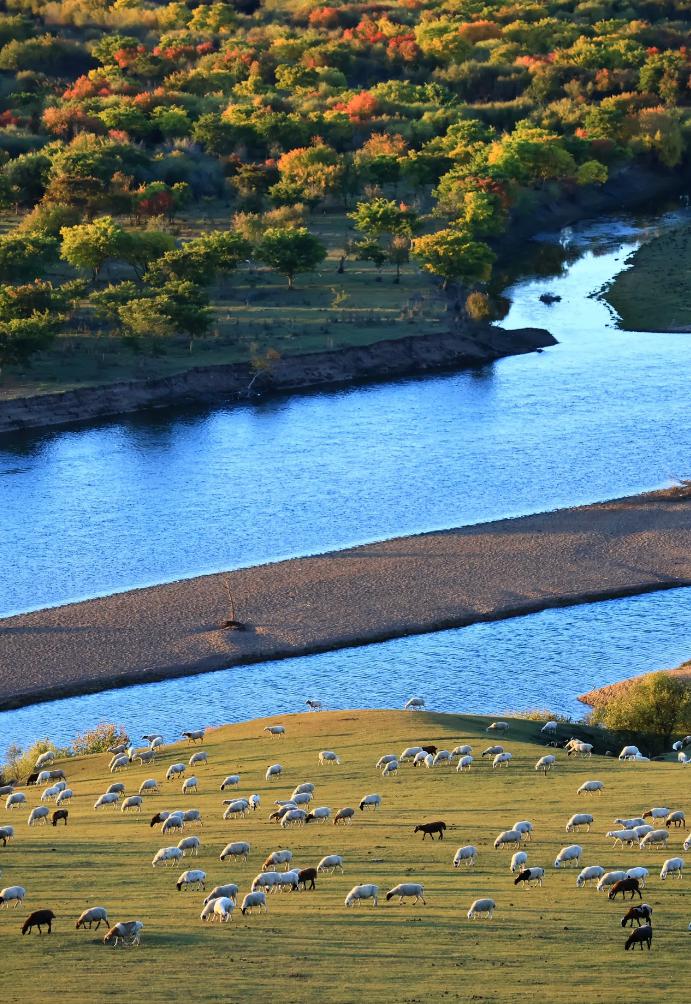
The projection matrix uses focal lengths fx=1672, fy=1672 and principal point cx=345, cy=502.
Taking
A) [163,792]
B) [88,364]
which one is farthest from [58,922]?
[88,364]

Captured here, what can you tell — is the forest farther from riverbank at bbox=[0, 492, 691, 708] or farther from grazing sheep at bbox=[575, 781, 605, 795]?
grazing sheep at bbox=[575, 781, 605, 795]

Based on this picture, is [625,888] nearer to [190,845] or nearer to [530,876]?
[530,876]

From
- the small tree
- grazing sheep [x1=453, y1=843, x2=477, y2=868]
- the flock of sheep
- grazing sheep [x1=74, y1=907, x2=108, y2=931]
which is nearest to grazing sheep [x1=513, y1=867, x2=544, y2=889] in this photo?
the flock of sheep

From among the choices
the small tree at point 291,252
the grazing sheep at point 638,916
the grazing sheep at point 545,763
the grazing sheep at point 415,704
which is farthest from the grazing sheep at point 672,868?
the small tree at point 291,252

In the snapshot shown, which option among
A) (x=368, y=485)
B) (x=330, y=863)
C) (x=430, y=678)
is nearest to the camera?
(x=330, y=863)

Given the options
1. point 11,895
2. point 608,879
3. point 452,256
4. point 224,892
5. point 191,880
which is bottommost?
point 452,256

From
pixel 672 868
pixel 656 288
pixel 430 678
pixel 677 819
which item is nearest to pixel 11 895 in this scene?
pixel 672 868
